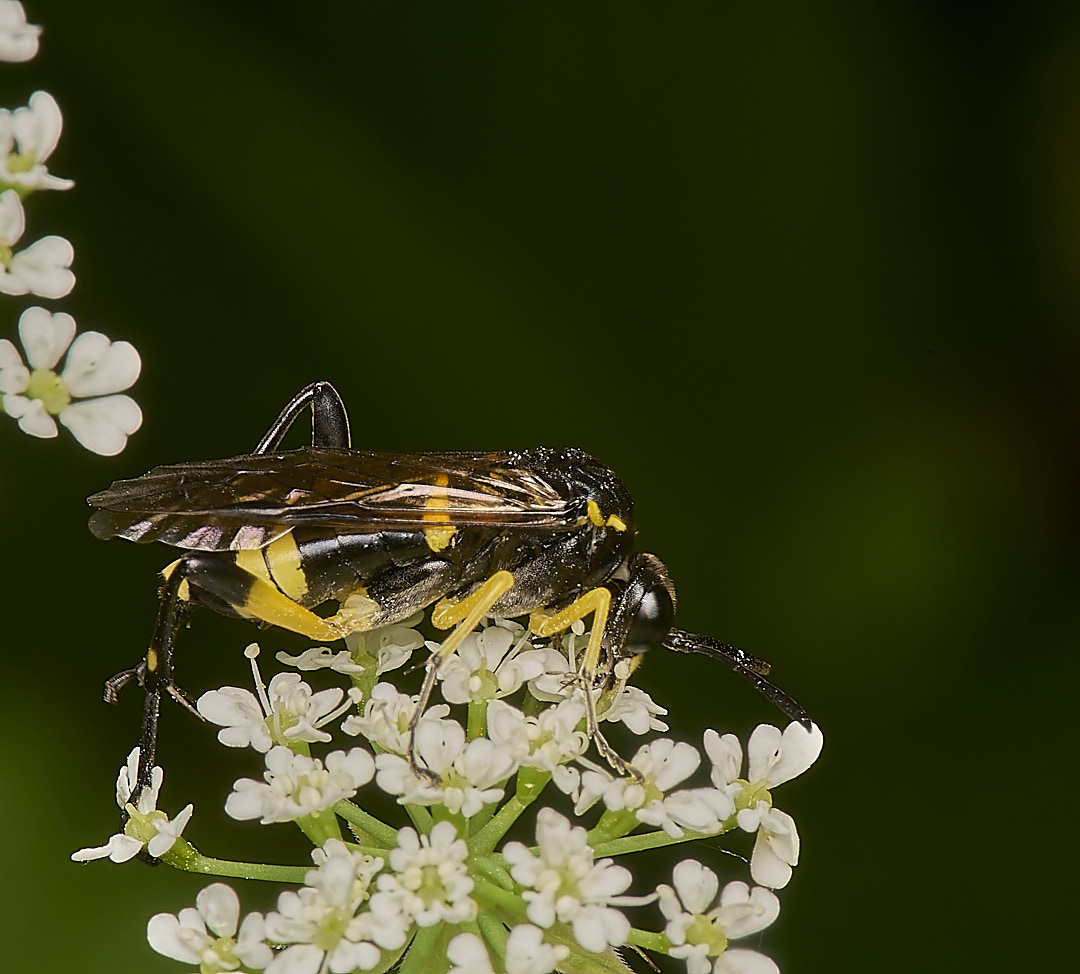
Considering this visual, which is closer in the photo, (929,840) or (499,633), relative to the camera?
(499,633)

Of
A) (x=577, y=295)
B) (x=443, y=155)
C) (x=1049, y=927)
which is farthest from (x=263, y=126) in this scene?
(x=1049, y=927)

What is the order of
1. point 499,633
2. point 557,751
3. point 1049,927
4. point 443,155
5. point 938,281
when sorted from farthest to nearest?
point 938,281, point 443,155, point 1049,927, point 499,633, point 557,751

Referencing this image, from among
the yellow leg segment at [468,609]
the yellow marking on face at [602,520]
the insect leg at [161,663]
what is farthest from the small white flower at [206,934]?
the yellow marking on face at [602,520]

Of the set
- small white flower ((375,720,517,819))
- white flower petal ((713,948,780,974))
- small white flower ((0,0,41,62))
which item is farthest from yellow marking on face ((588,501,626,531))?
small white flower ((0,0,41,62))

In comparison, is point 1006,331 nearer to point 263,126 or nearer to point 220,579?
point 263,126

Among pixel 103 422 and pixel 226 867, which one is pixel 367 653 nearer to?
pixel 226 867

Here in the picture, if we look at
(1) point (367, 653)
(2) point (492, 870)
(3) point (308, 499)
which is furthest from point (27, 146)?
(2) point (492, 870)
